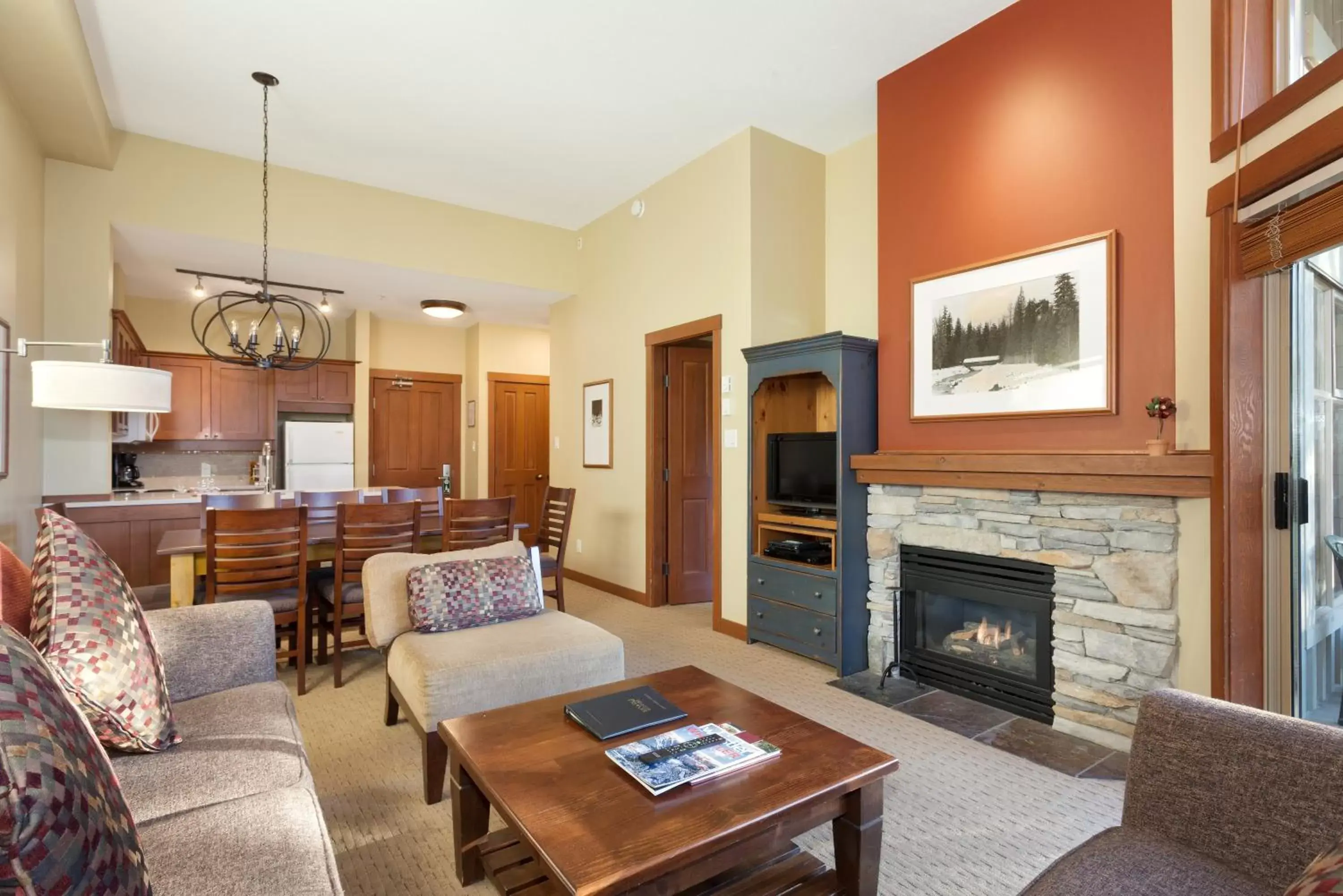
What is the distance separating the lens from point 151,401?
248cm

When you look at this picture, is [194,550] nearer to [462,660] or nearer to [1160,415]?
[462,660]

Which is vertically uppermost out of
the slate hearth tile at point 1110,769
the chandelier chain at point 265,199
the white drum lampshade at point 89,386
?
the chandelier chain at point 265,199

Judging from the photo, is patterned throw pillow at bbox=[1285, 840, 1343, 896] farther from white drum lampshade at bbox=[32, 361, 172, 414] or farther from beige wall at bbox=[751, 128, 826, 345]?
beige wall at bbox=[751, 128, 826, 345]

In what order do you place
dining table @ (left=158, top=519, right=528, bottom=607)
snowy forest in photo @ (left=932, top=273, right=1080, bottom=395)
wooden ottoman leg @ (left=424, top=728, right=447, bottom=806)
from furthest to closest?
dining table @ (left=158, top=519, right=528, bottom=607) < snowy forest in photo @ (left=932, top=273, right=1080, bottom=395) < wooden ottoman leg @ (left=424, top=728, right=447, bottom=806)

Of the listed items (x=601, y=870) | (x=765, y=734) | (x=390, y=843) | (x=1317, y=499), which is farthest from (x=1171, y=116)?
(x=390, y=843)

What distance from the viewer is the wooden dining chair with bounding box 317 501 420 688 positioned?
3258 mm

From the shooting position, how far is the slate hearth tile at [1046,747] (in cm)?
252

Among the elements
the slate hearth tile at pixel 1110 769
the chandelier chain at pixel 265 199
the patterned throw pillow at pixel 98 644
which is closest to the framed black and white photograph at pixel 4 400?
the chandelier chain at pixel 265 199

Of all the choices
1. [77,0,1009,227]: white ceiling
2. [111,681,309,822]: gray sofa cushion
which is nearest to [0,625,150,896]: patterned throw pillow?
[111,681,309,822]: gray sofa cushion

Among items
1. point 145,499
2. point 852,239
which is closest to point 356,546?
point 145,499

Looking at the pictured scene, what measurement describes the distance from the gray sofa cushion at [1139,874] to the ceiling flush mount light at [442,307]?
627 centimetres

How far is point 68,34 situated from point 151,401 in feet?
6.18

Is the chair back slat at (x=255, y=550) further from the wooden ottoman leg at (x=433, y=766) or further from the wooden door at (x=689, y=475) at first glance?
the wooden door at (x=689, y=475)

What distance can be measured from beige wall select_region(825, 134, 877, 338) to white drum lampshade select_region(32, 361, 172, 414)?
3671mm
